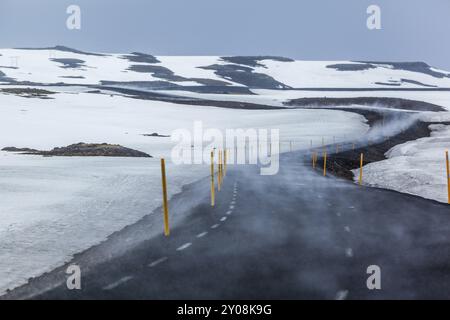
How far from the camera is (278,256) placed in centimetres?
1241

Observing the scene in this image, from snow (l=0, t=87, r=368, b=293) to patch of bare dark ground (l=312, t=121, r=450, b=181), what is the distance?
5250 millimetres

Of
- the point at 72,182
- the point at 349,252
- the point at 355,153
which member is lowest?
the point at 355,153

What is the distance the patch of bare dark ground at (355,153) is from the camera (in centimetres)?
3681

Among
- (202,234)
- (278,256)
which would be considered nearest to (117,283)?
(278,256)

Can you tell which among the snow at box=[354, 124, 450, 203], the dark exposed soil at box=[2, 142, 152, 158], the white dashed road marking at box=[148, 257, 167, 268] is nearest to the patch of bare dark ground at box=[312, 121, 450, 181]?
the snow at box=[354, 124, 450, 203]

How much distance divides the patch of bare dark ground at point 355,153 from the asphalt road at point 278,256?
1540 cm

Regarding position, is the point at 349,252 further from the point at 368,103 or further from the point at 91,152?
the point at 368,103

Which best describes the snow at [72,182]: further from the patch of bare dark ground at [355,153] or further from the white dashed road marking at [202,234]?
the patch of bare dark ground at [355,153]

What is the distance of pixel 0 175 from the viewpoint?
25.4 metres

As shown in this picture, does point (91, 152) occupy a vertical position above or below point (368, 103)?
below

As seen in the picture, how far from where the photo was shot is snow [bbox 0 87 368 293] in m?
13.5

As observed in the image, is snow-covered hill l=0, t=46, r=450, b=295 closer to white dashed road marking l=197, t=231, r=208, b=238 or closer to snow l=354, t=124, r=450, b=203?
snow l=354, t=124, r=450, b=203

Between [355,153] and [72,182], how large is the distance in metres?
25.7
